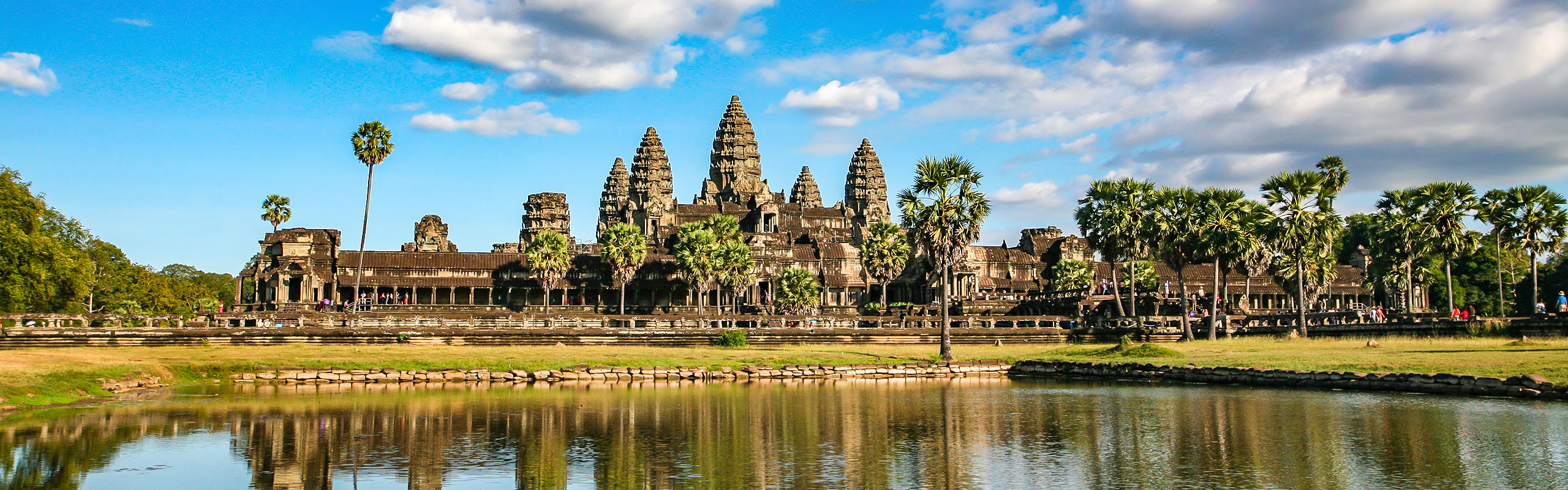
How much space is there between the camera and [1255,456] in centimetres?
1955

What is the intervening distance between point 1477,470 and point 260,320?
53.3 m

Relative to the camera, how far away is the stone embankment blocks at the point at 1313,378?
92.8 feet

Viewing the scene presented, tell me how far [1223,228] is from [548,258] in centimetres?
4629

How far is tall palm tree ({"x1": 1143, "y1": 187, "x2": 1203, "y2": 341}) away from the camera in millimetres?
59812

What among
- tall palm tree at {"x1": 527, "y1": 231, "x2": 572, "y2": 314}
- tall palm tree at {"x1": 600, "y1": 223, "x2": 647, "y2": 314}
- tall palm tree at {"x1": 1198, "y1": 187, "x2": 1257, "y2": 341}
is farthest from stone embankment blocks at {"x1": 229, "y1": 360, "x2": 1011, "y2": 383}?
tall palm tree at {"x1": 600, "y1": 223, "x2": 647, "y2": 314}

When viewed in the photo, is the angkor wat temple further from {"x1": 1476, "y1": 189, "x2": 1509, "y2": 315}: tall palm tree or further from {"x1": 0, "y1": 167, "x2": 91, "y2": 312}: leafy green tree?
{"x1": 1476, "y1": 189, "x2": 1509, "y2": 315}: tall palm tree

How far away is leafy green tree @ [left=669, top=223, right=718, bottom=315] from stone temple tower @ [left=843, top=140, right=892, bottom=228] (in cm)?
7275

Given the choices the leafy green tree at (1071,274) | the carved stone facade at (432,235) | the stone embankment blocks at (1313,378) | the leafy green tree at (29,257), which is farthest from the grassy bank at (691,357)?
the carved stone facade at (432,235)

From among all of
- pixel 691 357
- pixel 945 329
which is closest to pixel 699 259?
pixel 945 329

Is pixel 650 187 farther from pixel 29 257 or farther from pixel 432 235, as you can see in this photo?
pixel 29 257

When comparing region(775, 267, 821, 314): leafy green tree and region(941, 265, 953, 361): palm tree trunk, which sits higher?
region(775, 267, 821, 314): leafy green tree

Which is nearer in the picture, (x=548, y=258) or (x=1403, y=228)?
(x=1403, y=228)

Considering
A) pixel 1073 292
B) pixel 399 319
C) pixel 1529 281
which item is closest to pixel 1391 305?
pixel 1529 281

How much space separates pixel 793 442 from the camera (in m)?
22.0
